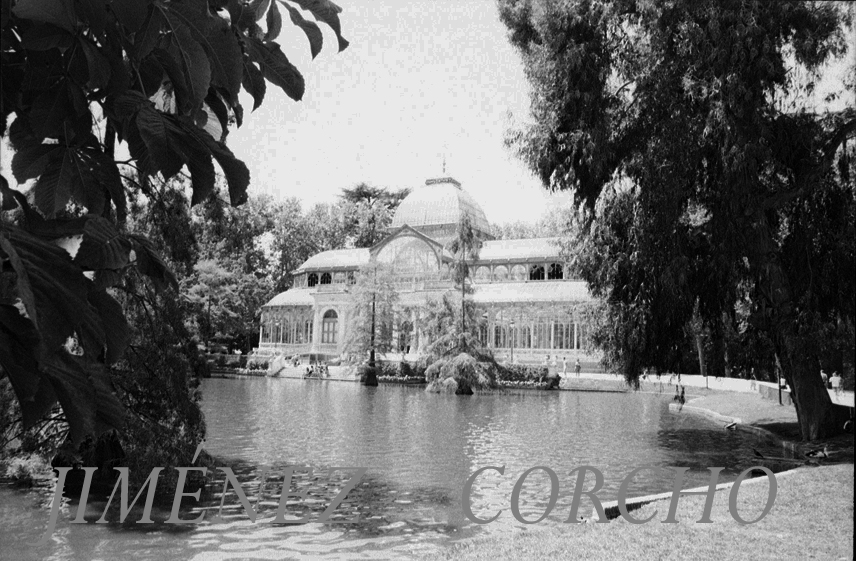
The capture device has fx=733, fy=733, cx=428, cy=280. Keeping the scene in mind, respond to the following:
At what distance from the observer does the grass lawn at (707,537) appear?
4.73 meters

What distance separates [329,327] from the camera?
4128cm

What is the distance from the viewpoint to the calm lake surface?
244 inches

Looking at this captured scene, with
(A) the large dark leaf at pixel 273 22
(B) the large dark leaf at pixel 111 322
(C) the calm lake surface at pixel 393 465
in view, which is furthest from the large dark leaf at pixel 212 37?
(C) the calm lake surface at pixel 393 465

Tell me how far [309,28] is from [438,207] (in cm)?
4392

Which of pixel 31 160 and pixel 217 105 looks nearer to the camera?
pixel 31 160

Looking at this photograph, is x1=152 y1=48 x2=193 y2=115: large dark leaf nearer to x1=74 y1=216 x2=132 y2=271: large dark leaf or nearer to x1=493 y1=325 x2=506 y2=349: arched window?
x1=74 y1=216 x2=132 y2=271: large dark leaf

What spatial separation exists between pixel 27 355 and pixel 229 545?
5.58 metres

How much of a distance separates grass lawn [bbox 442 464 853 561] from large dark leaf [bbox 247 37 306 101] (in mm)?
4042

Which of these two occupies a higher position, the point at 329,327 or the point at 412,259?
the point at 412,259

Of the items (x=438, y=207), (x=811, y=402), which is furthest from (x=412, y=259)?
(x=811, y=402)

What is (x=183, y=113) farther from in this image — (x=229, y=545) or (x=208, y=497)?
(x=208, y=497)

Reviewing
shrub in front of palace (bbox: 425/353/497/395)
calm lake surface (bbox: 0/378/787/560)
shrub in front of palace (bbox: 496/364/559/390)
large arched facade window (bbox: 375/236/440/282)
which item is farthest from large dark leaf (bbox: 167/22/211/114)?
large arched facade window (bbox: 375/236/440/282)

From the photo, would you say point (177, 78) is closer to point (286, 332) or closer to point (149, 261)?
point (149, 261)

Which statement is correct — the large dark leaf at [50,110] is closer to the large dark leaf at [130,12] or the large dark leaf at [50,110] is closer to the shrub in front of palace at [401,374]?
the large dark leaf at [130,12]
